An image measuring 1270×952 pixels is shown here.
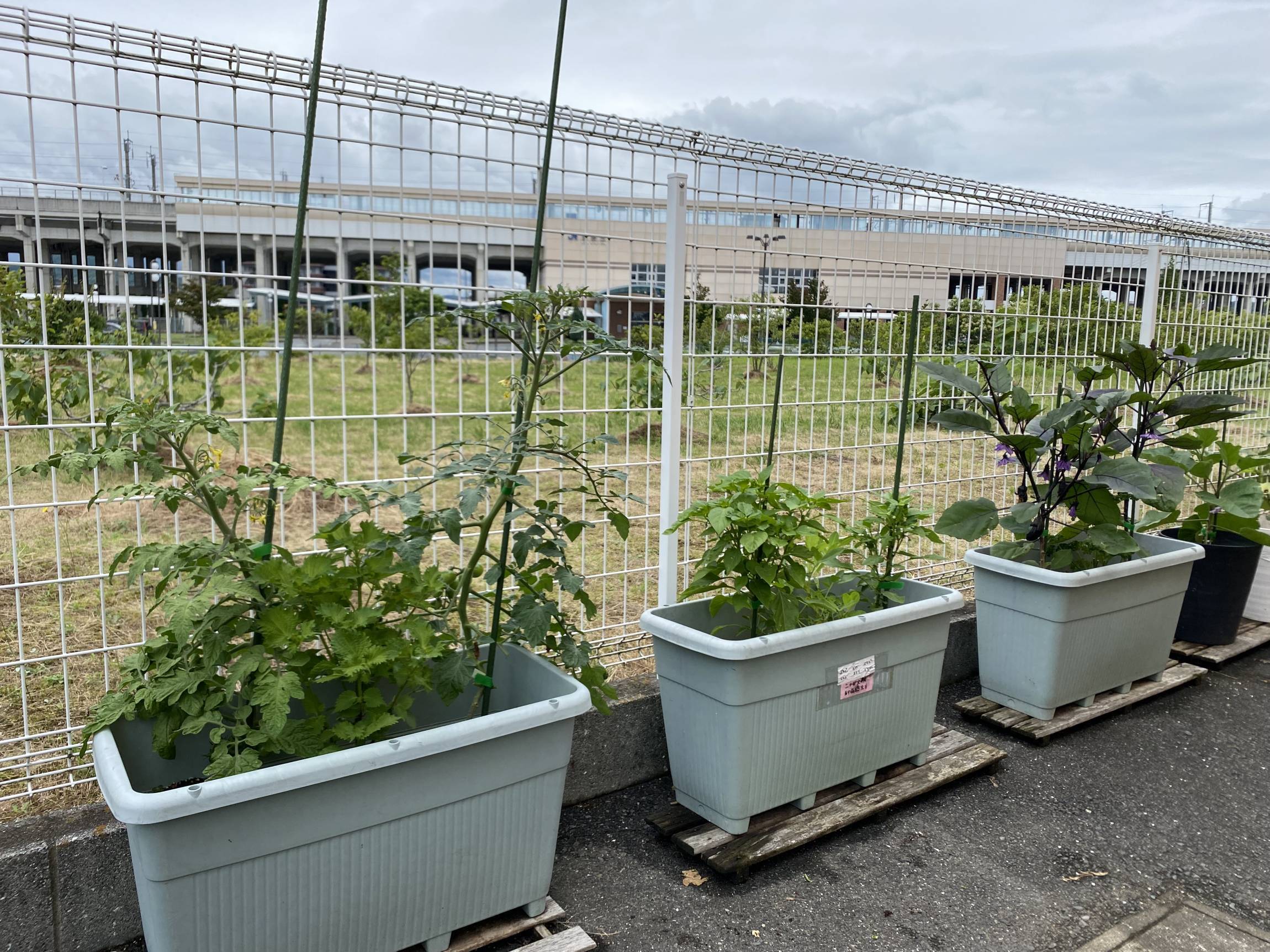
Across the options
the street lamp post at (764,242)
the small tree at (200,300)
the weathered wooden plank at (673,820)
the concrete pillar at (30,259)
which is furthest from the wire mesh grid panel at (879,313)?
the concrete pillar at (30,259)

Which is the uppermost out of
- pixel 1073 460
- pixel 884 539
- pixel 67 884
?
pixel 1073 460

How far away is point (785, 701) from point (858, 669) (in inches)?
10.8

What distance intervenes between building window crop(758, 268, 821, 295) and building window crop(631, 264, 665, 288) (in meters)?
0.41

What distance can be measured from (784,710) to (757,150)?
1829 millimetres

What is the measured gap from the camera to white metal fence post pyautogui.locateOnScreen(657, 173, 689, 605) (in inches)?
112

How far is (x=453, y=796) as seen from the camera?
187 centimetres

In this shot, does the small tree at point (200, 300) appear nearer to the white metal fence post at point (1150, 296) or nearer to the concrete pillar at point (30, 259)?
the concrete pillar at point (30, 259)

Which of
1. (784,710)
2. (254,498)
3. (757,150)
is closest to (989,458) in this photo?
(757,150)

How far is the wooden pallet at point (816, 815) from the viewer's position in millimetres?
2359

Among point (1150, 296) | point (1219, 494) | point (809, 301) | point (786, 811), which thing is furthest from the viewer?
point (1150, 296)

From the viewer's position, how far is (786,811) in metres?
2.57

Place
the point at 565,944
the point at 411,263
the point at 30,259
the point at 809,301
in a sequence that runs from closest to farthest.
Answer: the point at 30,259
the point at 565,944
the point at 411,263
the point at 809,301

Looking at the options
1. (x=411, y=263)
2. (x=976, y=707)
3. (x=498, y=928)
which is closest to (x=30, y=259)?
(x=411, y=263)

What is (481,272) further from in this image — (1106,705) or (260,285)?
(1106,705)
